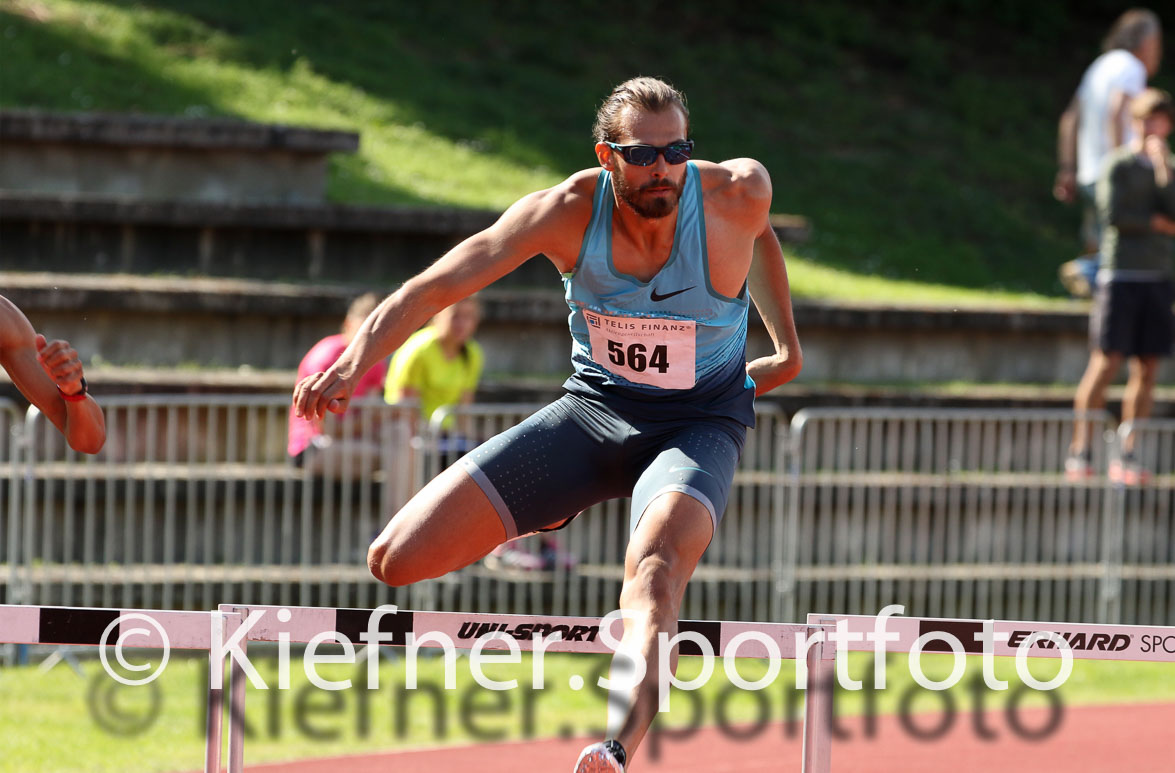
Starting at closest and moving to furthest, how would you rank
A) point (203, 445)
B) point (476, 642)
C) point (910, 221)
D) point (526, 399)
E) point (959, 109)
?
point (476, 642)
point (203, 445)
point (526, 399)
point (910, 221)
point (959, 109)

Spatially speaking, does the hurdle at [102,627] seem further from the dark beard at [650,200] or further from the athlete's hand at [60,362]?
the dark beard at [650,200]

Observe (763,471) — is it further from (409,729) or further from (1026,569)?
(409,729)

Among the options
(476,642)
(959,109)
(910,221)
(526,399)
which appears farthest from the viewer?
(959,109)

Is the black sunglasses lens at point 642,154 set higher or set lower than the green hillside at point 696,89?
lower

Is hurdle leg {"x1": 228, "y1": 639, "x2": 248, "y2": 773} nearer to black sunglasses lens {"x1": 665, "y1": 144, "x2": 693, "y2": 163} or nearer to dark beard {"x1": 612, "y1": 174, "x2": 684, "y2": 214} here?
dark beard {"x1": 612, "y1": 174, "x2": 684, "y2": 214}

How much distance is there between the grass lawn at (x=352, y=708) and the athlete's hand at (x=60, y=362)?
2697 millimetres

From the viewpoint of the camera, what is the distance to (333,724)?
778cm

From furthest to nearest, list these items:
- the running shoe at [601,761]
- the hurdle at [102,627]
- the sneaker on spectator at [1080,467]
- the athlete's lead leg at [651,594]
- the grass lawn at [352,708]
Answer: the sneaker on spectator at [1080,467], the grass lawn at [352,708], the hurdle at [102,627], the athlete's lead leg at [651,594], the running shoe at [601,761]

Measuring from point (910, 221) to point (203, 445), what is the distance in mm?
9208

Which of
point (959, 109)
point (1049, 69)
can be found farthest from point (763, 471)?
point (1049, 69)

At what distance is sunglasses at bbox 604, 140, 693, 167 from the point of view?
443 centimetres

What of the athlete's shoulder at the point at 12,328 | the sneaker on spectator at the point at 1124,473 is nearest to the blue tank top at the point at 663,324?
the athlete's shoulder at the point at 12,328

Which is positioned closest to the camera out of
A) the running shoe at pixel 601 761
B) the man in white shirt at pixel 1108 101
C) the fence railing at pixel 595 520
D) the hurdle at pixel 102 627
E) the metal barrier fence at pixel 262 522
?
the running shoe at pixel 601 761

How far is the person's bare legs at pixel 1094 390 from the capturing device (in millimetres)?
10508
